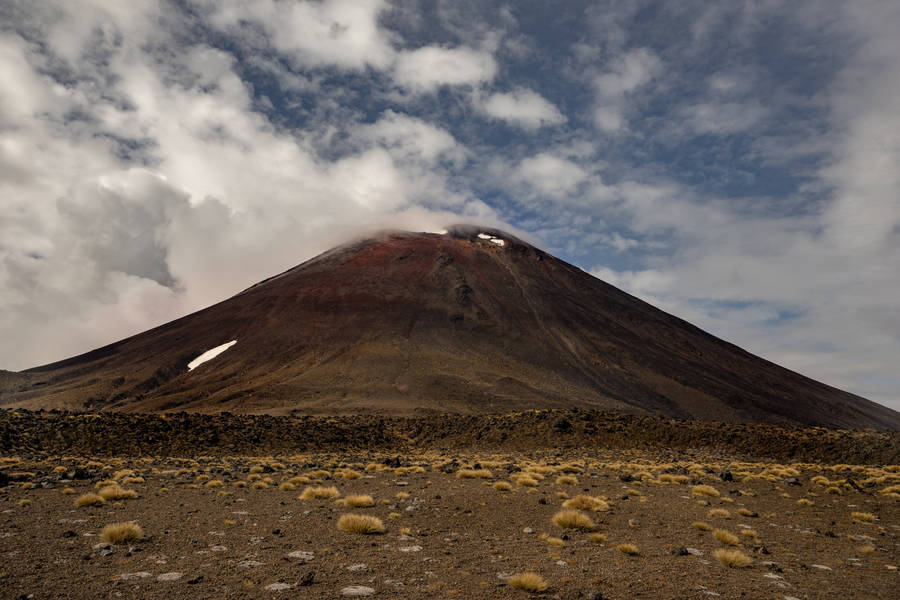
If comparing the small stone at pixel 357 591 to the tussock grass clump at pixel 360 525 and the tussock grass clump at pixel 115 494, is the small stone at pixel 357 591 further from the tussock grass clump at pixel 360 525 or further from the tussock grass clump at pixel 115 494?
the tussock grass clump at pixel 115 494

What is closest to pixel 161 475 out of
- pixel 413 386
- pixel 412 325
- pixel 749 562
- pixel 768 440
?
pixel 749 562

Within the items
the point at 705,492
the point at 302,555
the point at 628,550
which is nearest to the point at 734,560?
the point at 628,550

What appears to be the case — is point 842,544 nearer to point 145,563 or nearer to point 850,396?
point 145,563

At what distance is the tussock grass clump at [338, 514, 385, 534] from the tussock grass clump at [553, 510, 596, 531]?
381 cm

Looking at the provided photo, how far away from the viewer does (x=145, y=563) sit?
7.17 metres

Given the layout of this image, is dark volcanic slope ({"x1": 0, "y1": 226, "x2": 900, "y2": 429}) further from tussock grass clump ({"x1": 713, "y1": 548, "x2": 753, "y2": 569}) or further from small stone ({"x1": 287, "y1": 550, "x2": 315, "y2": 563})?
tussock grass clump ({"x1": 713, "y1": 548, "x2": 753, "y2": 569})

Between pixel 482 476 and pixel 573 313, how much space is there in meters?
109

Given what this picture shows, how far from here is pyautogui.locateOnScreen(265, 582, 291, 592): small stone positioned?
630 cm

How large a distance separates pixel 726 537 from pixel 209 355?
10718 cm

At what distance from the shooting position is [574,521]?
10000 millimetres

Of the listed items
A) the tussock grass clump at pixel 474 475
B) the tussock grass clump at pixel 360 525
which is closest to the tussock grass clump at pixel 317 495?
the tussock grass clump at pixel 360 525

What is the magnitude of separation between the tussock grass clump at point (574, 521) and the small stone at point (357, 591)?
5.16 metres

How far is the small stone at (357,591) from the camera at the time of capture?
6.20 m

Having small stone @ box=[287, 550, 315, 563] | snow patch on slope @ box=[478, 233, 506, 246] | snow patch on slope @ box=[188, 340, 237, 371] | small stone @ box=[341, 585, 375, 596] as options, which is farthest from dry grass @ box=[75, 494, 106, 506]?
snow patch on slope @ box=[478, 233, 506, 246]
